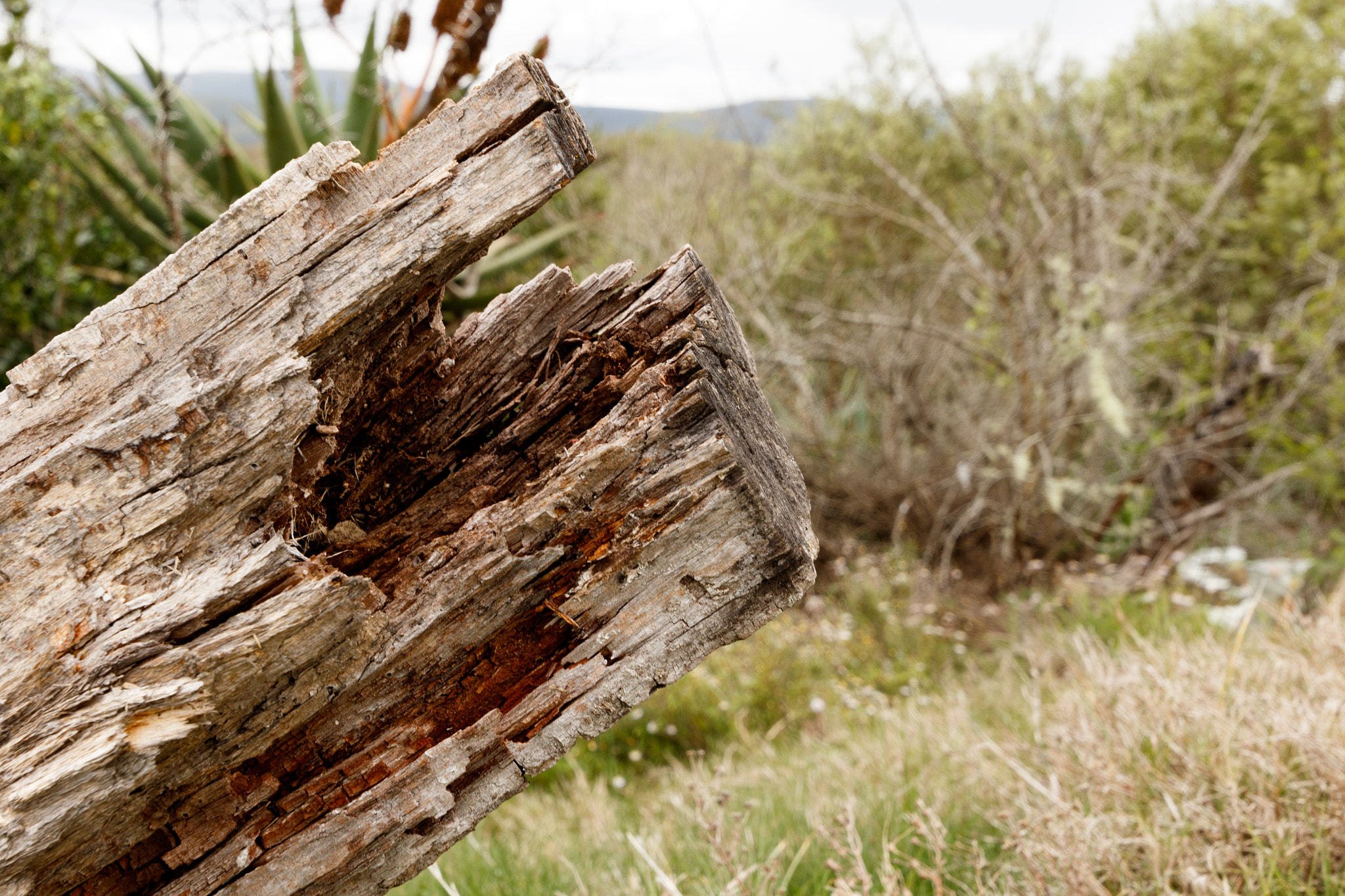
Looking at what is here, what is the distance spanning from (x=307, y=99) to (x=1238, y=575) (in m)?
5.98

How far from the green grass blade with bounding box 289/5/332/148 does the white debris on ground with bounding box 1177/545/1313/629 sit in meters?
5.18

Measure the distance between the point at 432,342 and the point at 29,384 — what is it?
0.60 metres

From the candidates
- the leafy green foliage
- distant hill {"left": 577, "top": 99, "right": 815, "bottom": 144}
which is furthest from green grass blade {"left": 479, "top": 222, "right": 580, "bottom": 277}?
the leafy green foliage

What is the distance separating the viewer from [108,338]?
1.29 meters

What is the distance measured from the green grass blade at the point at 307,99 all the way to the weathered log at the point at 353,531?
2.42 metres

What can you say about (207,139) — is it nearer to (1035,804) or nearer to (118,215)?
(118,215)

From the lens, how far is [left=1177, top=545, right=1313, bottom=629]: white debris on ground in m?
4.77

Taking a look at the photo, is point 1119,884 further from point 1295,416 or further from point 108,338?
point 1295,416

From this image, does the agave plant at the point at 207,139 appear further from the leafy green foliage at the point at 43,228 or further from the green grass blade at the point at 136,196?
the leafy green foliage at the point at 43,228

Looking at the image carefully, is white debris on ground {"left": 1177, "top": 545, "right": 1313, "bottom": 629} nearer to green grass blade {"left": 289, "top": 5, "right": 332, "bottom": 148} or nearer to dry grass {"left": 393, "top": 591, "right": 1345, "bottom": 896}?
dry grass {"left": 393, "top": 591, "right": 1345, "bottom": 896}

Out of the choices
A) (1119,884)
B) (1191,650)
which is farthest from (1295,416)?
(1119,884)

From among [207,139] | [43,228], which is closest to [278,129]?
[207,139]

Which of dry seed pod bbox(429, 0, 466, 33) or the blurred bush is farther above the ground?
dry seed pod bbox(429, 0, 466, 33)

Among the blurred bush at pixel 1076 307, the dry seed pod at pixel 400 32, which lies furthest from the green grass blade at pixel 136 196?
the blurred bush at pixel 1076 307
